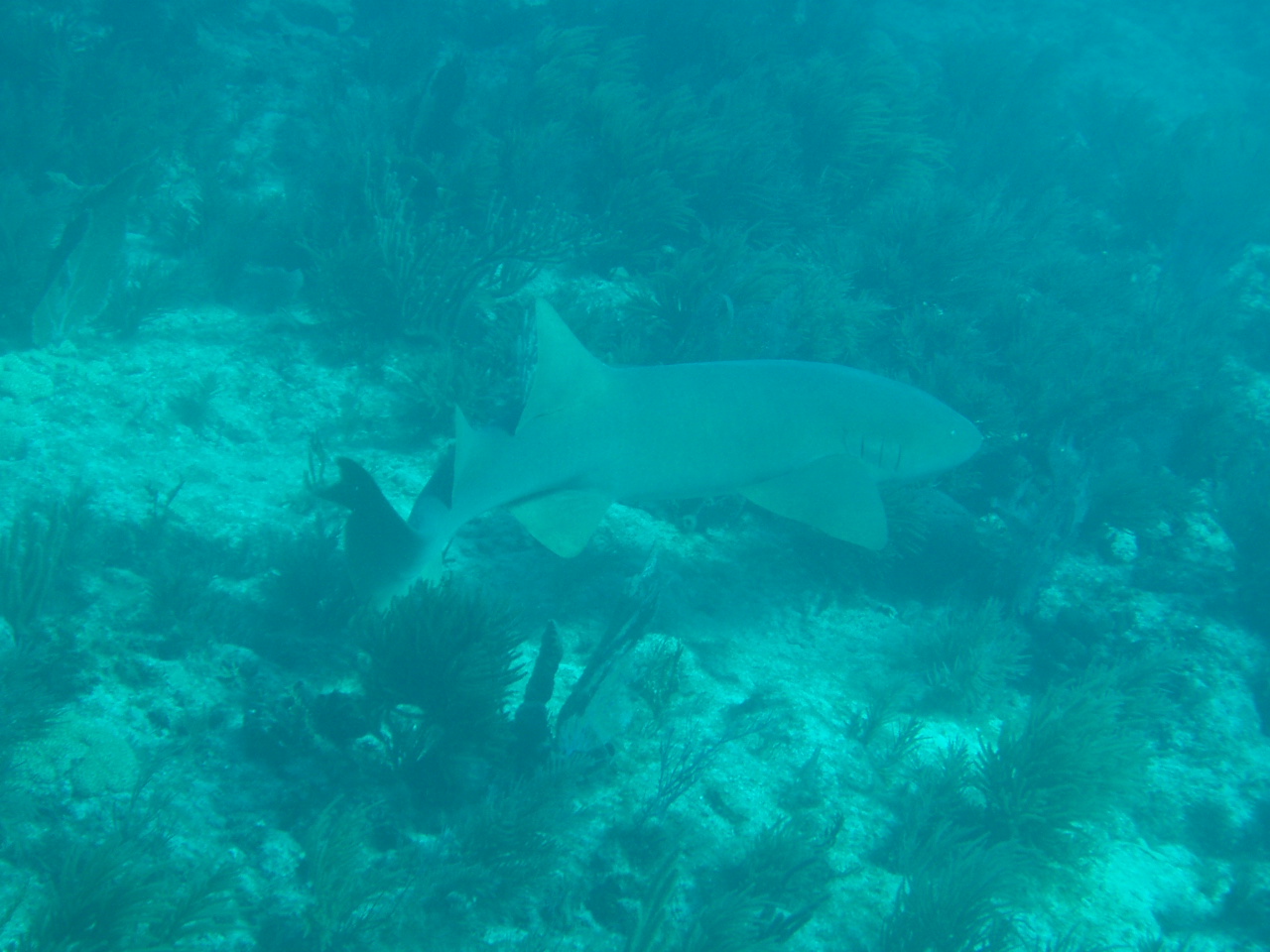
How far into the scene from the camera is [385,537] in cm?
301

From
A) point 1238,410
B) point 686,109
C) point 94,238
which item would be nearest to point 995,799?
point 1238,410

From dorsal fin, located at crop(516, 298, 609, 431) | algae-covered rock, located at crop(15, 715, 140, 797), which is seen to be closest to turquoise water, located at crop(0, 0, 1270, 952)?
algae-covered rock, located at crop(15, 715, 140, 797)

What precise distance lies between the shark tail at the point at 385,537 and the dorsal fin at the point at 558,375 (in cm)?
67

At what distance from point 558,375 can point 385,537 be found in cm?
124

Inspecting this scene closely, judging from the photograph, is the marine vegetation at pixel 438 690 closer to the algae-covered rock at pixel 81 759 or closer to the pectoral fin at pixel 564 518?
the pectoral fin at pixel 564 518

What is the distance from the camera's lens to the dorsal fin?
11.6ft

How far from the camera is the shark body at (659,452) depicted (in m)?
3.18

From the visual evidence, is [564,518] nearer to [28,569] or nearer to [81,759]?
[81,759]

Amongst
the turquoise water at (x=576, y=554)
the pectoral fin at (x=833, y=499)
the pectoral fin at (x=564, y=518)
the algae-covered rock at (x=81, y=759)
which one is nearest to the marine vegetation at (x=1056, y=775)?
the turquoise water at (x=576, y=554)

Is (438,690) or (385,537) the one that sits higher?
(385,537)

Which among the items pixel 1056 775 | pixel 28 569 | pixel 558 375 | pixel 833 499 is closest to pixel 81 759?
pixel 28 569

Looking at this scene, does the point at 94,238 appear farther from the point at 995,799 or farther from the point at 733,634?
the point at 995,799

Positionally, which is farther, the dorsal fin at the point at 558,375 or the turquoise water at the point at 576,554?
the dorsal fin at the point at 558,375

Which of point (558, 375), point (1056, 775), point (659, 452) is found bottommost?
point (1056, 775)
